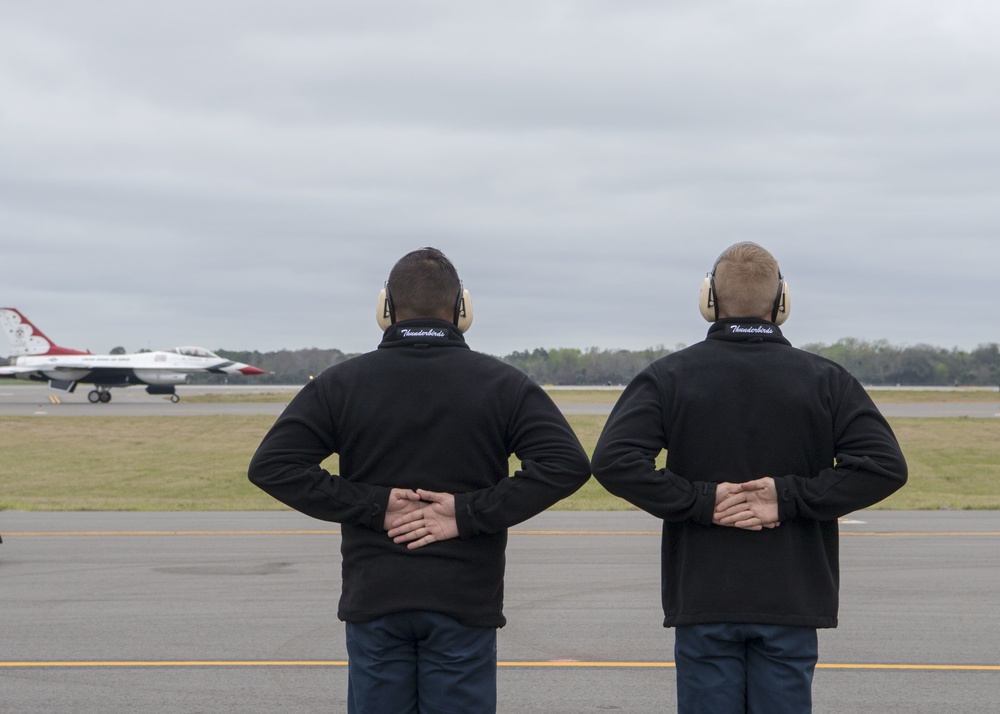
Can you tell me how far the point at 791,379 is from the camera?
3.75 metres

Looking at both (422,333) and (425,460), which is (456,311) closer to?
(422,333)

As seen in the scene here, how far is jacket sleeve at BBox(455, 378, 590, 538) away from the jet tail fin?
69.8 meters

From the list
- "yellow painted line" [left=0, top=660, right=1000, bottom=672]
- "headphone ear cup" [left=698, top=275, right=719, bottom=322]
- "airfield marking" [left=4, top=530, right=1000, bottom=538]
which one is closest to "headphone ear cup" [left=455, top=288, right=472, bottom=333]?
"headphone ear cup" [left=698, top=275, right=719, bottom=322]

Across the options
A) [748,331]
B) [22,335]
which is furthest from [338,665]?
[22,335]

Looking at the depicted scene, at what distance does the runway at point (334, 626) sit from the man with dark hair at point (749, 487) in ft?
7.97

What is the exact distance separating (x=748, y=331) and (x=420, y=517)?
1.33 meters

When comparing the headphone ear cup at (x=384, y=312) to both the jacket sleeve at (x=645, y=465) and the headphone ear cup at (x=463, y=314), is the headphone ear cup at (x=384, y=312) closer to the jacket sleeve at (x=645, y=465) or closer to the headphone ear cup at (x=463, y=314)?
the headphone ear cup at (x=463, y=314)

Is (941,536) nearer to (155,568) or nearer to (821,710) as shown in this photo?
(821,710)

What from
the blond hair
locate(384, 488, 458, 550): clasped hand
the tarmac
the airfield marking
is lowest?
the airfield marking

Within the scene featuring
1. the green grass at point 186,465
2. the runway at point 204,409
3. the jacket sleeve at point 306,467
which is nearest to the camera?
the jacket sleeve at point 306,467

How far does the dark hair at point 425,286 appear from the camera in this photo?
3885mm

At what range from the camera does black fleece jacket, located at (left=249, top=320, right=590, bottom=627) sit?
3688 mm

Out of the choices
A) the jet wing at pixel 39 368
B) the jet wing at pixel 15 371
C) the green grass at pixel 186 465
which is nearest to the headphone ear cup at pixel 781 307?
the green grass at pixel 186 465

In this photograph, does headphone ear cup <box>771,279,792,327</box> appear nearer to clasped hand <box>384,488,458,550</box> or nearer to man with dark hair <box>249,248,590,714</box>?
man with dark hair <box>249,248,590,714</box>
